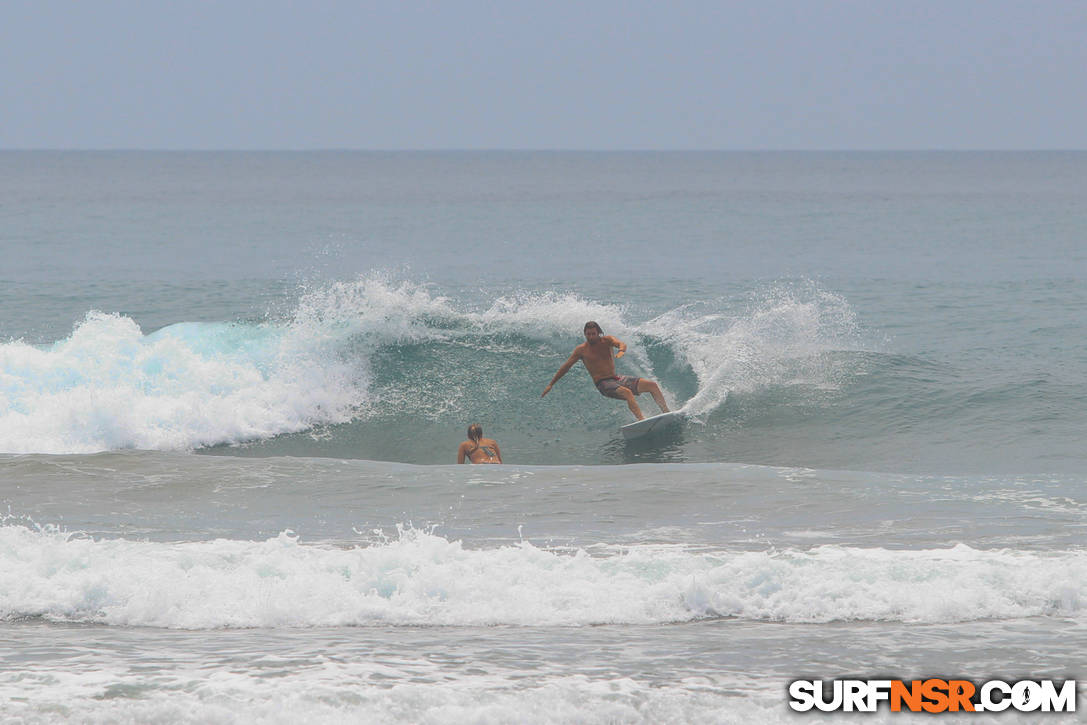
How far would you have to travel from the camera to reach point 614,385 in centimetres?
1467

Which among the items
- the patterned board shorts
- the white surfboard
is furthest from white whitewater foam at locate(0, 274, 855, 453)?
the patterned board shorts

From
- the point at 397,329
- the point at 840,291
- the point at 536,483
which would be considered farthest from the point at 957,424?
the point at 840,291

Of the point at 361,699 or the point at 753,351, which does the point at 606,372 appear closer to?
the point at 753,351

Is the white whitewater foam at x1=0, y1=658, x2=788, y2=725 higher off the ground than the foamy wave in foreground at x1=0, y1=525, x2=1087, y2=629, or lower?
lower

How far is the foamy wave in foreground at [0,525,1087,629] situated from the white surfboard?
6567 millimetres

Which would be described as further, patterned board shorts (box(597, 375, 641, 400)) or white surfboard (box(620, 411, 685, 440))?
patterned board shorts (box(597, 375, 641, 400))

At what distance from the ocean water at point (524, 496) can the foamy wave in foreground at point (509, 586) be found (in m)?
0.02

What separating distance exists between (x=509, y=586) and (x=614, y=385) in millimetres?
7648

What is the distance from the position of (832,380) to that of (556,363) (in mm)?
3980

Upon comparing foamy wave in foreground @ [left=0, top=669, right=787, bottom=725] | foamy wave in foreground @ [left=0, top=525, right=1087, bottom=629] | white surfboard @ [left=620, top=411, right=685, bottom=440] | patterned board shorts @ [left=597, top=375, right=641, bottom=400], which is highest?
patterned board shorts @ [left=597, top=375, right=641, bottom=400]

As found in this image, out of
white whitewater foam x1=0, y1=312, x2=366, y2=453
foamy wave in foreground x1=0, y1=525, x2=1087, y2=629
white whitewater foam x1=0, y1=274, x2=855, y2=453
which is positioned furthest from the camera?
white whitewater foam x1=0, y1=274, x2=855, y2=453

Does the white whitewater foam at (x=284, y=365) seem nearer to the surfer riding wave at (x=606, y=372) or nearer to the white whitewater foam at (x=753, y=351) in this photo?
the white whitewater foam at (x=753, y=351)

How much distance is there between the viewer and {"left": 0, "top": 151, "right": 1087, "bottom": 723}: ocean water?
590 cm

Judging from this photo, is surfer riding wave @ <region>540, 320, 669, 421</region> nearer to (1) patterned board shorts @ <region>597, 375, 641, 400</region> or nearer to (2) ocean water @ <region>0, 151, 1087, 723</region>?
(1) patterned board shorts @ <region>597, 375, 641, 400</region>
